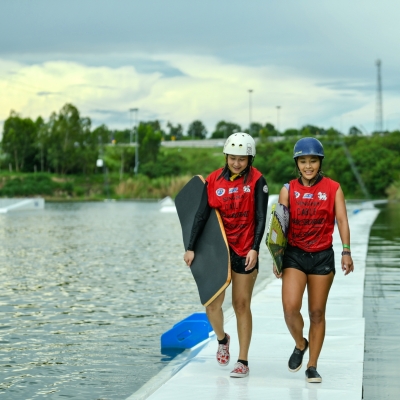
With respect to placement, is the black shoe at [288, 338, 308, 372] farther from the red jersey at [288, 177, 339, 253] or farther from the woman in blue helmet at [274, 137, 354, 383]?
the red jersey at [288, 177, 339, 253]

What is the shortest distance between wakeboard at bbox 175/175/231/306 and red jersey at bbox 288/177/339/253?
1.80ft

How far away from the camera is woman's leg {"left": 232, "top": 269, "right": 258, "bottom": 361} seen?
6902 mm

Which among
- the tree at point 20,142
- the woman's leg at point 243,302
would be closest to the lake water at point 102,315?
the woman's leg at point 243,302

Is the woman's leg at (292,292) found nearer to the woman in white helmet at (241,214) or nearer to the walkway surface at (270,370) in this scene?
the woman in white helmet at (241,214)

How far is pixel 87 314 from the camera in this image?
11555 mm

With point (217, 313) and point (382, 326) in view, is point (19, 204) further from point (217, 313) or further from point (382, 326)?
point (217, 313)

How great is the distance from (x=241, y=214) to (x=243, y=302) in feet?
2.23

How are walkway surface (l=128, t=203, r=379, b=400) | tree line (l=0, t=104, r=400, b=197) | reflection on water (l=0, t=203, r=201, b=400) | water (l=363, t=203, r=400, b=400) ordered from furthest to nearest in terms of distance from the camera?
tree line (l=0, t=104, r=400, b=197) < reflection on water (l=0, t=203, r=201, b=400) < water (l=363, t=203, r=400, b=400) < walkway surface (l=128, t=203, r=379, b=400)

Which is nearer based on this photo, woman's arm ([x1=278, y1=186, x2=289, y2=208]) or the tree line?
woman's arm ([x1=278, y1=186, x2=289, y2=208])

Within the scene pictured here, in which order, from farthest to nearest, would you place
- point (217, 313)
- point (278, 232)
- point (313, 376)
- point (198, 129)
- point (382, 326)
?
point (198, 129)
point (382, 326)
point (217, 313)
point (313, 376)
point (278, 232)

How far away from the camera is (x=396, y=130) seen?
114 m

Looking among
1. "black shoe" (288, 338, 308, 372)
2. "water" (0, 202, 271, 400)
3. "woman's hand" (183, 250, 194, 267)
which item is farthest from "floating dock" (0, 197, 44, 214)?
"black shoe" (288, 338, 308, 372)

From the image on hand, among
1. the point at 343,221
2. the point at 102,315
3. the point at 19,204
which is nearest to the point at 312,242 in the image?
the point at 343,221

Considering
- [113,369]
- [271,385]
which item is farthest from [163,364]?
[271,385]
